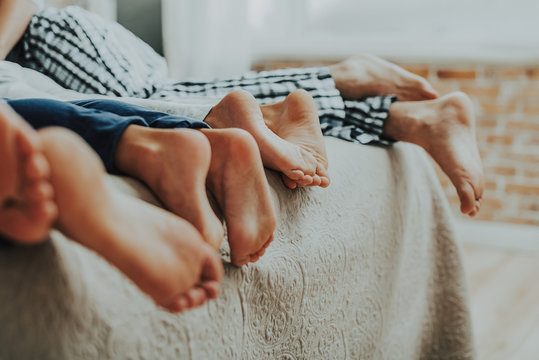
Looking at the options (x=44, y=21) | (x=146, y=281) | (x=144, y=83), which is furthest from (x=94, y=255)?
(x=44, y=21)

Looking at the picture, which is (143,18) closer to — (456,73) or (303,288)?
(456,73)

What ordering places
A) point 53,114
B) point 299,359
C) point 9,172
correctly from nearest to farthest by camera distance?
1. point 9,172
2. point 53,114
3. point 299,359

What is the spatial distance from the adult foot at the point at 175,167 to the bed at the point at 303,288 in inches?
0.9

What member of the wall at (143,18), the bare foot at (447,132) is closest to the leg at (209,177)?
the bare foot at (447,132)

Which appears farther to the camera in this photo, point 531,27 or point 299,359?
point 531,27

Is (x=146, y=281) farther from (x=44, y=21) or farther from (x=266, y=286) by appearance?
(x=44, y=21)

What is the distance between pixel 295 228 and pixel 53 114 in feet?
1.08

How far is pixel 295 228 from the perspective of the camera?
0.70 m

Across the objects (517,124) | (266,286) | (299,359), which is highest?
(266,286)

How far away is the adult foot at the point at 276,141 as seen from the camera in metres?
0.69

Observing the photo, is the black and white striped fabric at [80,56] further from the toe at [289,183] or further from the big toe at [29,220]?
the big toe at [29,220]

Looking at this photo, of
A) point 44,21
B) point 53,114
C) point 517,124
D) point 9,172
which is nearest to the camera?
point 9,172

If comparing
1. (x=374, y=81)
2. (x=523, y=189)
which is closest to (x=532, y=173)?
(x=523, y=189)

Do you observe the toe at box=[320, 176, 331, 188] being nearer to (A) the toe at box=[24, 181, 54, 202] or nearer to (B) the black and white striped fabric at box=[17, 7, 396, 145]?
(B) the black and white striped fabric at box=[17, 7, 396, 145]
